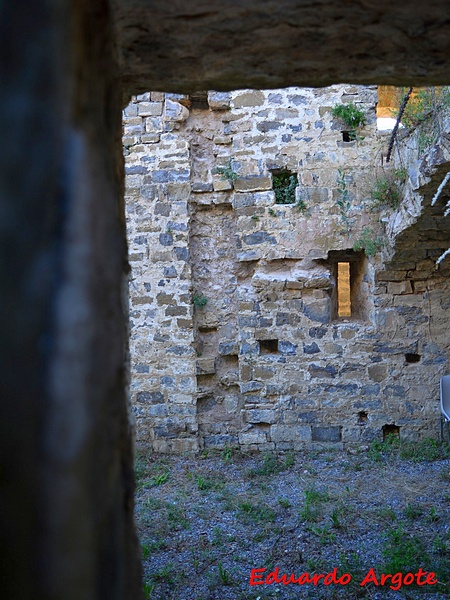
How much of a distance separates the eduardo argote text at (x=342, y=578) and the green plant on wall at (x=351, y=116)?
154 inches

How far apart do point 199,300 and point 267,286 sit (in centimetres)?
72

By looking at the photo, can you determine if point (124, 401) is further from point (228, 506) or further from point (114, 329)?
point (228, 506)

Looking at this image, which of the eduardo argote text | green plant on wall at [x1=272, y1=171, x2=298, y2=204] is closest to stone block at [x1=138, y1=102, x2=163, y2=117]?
green plant on wall at [x1=272, y1=171, x2=298, y2=204]

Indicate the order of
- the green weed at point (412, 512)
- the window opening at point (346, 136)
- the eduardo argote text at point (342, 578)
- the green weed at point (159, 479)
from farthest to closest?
the window opening at point (346, 136)
the green weed at point (159, 479)
the green weed at point (412, 512)
the eduardo argote text at point (342, 578)

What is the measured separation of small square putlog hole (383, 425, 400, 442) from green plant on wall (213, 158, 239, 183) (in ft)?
9.57

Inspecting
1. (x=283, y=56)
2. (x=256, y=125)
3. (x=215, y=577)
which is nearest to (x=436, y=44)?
(x=283, y=56)

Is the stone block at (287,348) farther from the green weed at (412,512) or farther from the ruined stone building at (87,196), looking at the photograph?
the ruined stone building at (87,196)

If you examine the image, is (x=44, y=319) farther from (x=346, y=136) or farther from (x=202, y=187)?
(x=346, y=136)

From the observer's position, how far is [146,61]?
4.39ft

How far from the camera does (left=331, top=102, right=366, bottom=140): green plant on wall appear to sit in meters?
→ 5.25

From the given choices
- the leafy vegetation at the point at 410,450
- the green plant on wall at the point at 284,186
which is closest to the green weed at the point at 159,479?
the leafy vegetation at the point at 410,450

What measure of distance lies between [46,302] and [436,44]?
3.82ft

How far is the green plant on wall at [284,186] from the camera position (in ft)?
17.8

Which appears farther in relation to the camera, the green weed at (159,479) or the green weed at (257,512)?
the green weed at (159,479)
